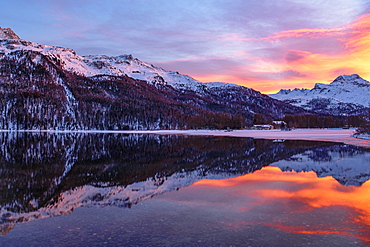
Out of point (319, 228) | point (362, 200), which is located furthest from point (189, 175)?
point (319, 228)

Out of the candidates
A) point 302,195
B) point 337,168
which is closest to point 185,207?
point 302,195

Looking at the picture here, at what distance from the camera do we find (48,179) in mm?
21500

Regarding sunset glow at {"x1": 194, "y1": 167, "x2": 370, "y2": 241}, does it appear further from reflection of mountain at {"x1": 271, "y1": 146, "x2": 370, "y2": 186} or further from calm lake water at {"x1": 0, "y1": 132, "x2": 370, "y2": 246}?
reflection of mountain at {"x1": 271, "y1": 146, "x2": 370, "y2": 186}

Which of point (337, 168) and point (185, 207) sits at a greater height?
point (337, 168)

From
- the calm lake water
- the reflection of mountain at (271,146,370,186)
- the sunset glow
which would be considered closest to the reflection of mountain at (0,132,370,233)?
the calm lake water

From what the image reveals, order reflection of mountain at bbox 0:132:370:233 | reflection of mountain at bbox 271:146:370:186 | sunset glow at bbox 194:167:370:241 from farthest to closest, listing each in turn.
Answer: reflection of mountain at bbox 271:146:370:186
reflection of mountain at bbox 0:132:370:233
sunset glow at bbox 194:167:370:241

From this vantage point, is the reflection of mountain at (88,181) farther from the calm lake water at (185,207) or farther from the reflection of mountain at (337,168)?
the reflection of mountain at (337,168)

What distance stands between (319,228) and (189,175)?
1260cm

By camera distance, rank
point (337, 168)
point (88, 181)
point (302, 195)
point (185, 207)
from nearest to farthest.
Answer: point (185, 207), point (302, 195), point (88, 181), point (337, 168)

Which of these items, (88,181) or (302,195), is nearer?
(302,195)

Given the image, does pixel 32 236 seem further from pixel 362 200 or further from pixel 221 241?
pixel 362 200

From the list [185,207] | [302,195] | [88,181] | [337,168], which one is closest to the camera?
[185,207]

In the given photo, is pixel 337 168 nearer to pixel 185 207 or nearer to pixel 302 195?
pixel 302 195

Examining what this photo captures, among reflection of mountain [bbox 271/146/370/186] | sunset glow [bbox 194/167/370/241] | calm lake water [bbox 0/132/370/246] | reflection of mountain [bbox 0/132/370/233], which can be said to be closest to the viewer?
calm lake water [bbox 0/132/370/246]
